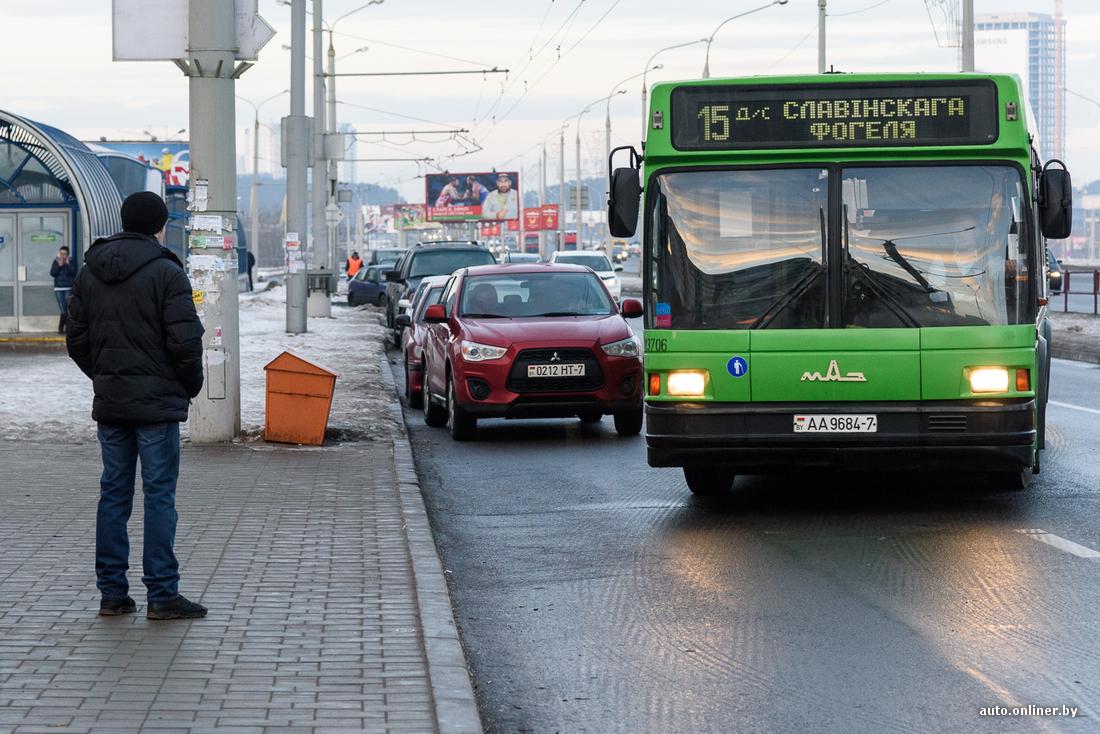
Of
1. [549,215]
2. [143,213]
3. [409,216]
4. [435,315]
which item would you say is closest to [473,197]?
[549,215]

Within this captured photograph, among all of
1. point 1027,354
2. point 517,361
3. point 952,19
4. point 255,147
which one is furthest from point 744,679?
point 255,147

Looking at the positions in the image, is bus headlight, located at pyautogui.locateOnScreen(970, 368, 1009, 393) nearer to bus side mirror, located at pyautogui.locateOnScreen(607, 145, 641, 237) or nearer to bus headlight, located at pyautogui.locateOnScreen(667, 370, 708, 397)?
bus headlight, located at pyautogui.locateOnScreen(667, 370, 708, 397)

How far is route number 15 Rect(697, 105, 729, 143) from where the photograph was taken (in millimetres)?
10328

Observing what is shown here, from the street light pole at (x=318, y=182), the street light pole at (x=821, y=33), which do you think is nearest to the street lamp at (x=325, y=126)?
the street light pole at (x=318, y=182)

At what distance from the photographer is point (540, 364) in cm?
1519

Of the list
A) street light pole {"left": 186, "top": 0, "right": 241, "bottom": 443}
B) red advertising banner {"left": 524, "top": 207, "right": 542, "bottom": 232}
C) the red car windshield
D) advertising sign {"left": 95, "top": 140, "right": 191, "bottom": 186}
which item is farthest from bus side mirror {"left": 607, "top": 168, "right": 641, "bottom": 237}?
red advertising banner {"left": 524, "top": 207, "right": 542, "bottom": 232}

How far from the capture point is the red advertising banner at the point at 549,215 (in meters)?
109

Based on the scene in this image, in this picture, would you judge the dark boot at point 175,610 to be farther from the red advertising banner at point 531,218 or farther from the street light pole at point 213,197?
the red advertising banner at point 531,218

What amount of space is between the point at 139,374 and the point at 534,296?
9867 mm

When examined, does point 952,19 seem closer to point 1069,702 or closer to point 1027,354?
point 1027,354

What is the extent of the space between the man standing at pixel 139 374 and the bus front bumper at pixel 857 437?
387 cm

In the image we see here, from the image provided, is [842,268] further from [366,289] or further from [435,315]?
[366,289]

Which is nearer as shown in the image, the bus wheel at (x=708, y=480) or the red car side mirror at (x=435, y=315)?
the bus wheel at (x=708, y=480)

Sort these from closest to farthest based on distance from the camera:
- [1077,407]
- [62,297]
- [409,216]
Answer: [1077,407]
[62,297]
[409,216]
